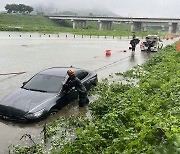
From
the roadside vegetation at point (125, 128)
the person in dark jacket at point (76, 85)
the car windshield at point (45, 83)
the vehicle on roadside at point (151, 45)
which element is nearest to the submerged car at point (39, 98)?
the car windshield at point (45, 83)

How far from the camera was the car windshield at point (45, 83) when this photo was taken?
1112 centimetres

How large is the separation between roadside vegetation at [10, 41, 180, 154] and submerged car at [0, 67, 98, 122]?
25.1 inches

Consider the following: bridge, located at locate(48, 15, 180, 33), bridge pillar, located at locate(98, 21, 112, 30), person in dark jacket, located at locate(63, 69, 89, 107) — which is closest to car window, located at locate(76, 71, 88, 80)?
person in dark jacket, located at locate(63, 69, 89, 107)

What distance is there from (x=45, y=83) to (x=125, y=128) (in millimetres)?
4792

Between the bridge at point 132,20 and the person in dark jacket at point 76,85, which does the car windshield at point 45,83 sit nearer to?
the person in dark jacket at point 76,85

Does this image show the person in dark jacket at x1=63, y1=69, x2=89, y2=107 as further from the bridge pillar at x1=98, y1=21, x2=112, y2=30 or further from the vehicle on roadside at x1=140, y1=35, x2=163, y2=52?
the bridge pillar at x1=98, y1=21, x2=112, y2=30

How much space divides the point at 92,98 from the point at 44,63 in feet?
36.6

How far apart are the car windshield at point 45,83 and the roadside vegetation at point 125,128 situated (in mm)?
1464

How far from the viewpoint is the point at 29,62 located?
24.0 meters

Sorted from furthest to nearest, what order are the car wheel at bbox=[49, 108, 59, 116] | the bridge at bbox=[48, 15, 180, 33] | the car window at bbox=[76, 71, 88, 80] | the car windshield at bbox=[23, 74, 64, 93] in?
1. the bridge at bbox=[48, 15, 180, 33]
2. the car window at bbox=[76, 71, 88, 80]
3. the car windshield at bbox=[23, 74, 64, 93]
4. the car wheel at bbox=[49, 108, 59, 116]

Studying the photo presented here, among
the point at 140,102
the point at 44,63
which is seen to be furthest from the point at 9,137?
the point at 44,63

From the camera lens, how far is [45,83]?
1148 cm

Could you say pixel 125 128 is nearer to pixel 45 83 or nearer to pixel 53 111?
pixel 53 111

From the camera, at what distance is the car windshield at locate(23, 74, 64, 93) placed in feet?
36.5
